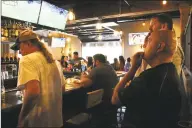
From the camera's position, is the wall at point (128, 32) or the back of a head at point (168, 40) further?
the wall at point (128, 32)

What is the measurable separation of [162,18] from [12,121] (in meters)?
1.67

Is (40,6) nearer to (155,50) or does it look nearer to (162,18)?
(162,18)

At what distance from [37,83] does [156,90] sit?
2.54ft

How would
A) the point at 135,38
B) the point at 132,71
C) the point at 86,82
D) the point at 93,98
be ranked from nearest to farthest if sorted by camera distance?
the point at 132,71 < the point at 93,98 < the point at 86,82 < the point at 135,38

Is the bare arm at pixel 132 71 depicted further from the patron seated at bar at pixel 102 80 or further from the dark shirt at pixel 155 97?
the patron seated at bar at pixel 102 80

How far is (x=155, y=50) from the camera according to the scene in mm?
1071

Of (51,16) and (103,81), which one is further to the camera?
(51,16)

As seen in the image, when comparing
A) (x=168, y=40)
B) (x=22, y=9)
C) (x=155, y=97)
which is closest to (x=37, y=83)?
(x=155, y=97)

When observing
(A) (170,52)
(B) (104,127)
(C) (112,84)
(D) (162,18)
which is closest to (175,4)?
(C) (112,84)

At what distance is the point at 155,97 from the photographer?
40.4 inches

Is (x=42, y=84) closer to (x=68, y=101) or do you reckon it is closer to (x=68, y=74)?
(x=68, y=101)

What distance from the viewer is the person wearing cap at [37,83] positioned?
4.30 feet

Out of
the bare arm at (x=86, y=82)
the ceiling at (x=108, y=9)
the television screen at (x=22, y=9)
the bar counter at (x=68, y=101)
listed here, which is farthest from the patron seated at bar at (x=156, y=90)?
the ceiling at (x=108, y=9)

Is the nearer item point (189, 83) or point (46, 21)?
point (189, 83)
